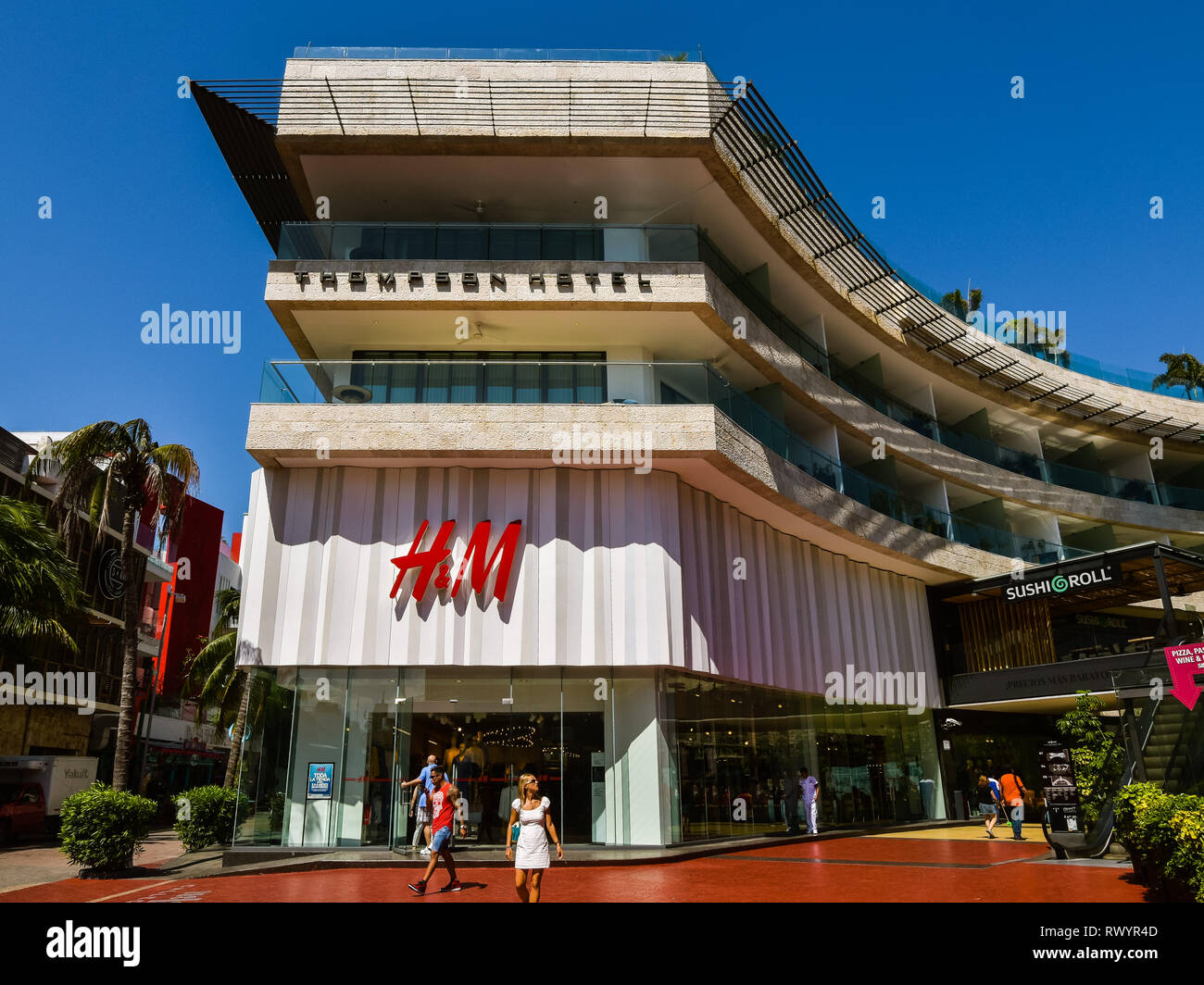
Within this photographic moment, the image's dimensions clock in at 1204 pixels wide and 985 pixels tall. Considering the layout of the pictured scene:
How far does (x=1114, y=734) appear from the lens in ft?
49.3

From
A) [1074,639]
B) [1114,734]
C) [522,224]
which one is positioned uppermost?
[522,224]

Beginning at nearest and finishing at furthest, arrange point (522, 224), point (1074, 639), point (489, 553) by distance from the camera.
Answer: point (489, 553)
point (522, 224)
point (1074, 639)

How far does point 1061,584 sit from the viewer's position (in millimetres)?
26125

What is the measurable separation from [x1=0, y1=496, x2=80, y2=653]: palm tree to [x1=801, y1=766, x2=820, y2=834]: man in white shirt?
18.1m

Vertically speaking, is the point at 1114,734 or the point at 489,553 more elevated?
the point at 489,553

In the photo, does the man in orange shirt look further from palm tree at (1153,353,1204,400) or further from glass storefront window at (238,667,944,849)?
palm tree at (1153,353,1204,400)

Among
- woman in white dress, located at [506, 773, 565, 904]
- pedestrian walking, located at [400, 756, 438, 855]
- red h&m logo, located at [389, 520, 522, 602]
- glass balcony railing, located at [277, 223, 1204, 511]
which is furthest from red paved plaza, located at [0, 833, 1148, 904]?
glass balcony railing, located at [277, 223, 1204, 511]

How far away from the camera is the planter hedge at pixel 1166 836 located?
9250 millimetres

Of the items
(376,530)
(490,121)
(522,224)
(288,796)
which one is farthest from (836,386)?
(288,796)

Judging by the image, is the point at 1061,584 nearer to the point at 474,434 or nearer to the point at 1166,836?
the point at 1166,836
